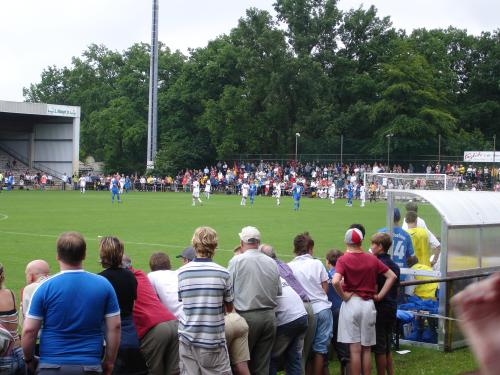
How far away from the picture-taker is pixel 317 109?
239 feet

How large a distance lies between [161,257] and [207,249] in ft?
3.21

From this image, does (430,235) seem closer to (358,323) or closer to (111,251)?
(358,323)

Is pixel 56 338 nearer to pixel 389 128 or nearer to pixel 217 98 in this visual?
pixel 389 128

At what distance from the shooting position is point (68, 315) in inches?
180

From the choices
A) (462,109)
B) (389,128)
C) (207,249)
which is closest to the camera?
(207,249)

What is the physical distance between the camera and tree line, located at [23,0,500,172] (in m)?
70.2

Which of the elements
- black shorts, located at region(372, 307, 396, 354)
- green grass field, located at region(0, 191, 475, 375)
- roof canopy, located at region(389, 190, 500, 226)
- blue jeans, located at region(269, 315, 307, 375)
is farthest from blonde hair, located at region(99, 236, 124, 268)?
roof canopy, located at region(389, 190, 500, 226)

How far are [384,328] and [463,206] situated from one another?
10.6 feet

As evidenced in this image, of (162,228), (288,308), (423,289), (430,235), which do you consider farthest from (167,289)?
(162,228)

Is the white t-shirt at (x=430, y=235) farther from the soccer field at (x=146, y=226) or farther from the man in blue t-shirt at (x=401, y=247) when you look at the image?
the soccer field at (x=146, y=226)

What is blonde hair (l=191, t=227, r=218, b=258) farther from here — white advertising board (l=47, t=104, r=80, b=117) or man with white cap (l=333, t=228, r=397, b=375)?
white advertising board (l=47, t=104, r=80, b=117)

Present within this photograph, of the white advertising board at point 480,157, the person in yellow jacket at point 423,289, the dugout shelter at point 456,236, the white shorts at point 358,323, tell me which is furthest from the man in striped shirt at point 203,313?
the white advertising board at point 480,157

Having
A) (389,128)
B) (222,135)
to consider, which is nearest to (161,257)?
(389,128)

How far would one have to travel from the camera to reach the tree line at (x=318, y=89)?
7019 centimetres
